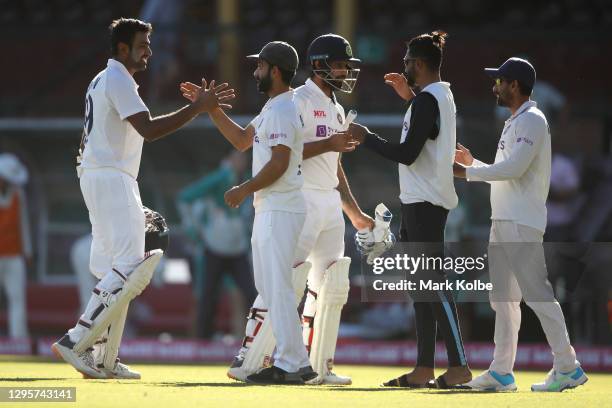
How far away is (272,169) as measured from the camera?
7852 millimetres

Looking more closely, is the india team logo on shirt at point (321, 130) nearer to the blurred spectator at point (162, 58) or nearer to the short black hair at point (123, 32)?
the short black hair at point (123, 32)

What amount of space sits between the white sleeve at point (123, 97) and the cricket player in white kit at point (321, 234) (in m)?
0.95

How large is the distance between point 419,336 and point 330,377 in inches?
25.8

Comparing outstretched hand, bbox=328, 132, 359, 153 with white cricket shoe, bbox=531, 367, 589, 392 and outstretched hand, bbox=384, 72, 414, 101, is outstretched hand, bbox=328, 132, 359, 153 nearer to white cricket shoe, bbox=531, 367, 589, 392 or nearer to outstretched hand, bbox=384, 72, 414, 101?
Answer: outstretched hand, bbox=384, 72, 414, 101

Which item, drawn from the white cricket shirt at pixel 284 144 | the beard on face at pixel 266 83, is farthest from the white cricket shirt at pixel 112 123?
the white cricket shirt at pixel 284 144

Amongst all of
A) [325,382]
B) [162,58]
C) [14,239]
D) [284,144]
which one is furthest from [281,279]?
[162,58]

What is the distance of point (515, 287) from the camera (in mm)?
8312

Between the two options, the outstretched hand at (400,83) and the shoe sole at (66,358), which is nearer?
the shoe sole at (66,358)

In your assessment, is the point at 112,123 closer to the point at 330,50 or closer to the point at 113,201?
the point at 113,201

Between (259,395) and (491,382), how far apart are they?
1613 mm

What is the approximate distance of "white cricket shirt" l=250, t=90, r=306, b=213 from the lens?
26.0ft

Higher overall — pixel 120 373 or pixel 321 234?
pixel 321 234

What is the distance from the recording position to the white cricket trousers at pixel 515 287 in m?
8.06

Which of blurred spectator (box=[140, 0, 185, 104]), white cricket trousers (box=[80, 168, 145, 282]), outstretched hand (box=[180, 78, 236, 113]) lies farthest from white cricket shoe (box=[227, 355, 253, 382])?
blurred spectator (box=[140, 0, 185, 104])
